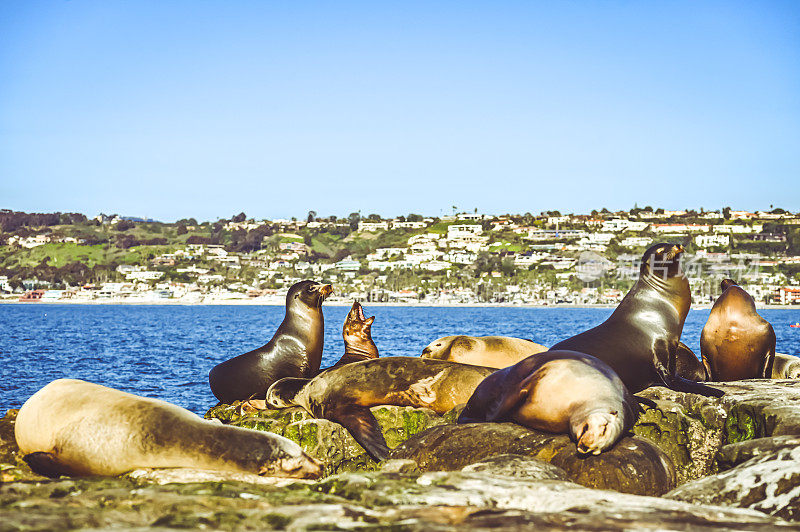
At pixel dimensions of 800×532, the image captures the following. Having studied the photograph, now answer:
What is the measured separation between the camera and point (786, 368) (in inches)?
Result: 407

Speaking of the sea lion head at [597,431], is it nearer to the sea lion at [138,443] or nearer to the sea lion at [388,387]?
the sea lion at [138,443]

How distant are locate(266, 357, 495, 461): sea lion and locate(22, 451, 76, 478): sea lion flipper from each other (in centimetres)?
299

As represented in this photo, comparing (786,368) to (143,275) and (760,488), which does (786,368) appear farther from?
(143,275)

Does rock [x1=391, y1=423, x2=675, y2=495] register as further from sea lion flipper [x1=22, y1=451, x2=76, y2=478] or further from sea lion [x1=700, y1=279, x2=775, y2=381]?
sea lion [x1=700, y1=279, x2=775, y2=381]

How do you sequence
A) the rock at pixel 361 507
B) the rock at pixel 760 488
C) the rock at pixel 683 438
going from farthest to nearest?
the rock at pixel 683 438 → the rock at pixel 760 488 → the rock at pixel 361 507

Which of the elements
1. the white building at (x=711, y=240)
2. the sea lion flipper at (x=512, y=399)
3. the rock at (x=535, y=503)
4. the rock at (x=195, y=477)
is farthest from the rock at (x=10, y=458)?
the white building at (x=711, y=240)

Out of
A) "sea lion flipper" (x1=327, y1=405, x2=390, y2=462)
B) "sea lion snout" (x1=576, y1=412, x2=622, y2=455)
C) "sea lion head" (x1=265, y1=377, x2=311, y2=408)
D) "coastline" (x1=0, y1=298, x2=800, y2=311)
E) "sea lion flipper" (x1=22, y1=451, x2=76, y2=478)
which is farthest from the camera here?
"coastline" (x1=0, y1=298, x2=800, y2=311)

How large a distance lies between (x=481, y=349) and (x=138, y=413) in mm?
5320

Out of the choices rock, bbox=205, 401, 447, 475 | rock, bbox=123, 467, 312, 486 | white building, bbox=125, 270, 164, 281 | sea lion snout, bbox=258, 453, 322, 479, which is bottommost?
white building, bbox=125, 270, 164, 281

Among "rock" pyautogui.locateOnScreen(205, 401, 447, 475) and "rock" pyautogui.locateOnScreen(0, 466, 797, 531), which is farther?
"rock" pyautogui.locateOnScreen(205, 401, 447, 475)

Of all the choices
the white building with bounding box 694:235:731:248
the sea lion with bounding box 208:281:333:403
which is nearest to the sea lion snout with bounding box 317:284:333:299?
the sea lion with bounding box 208:281:333:403

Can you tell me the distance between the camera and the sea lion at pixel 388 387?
8258 mm

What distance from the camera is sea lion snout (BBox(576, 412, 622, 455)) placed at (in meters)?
5.56

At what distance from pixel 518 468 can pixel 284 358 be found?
563 cm
